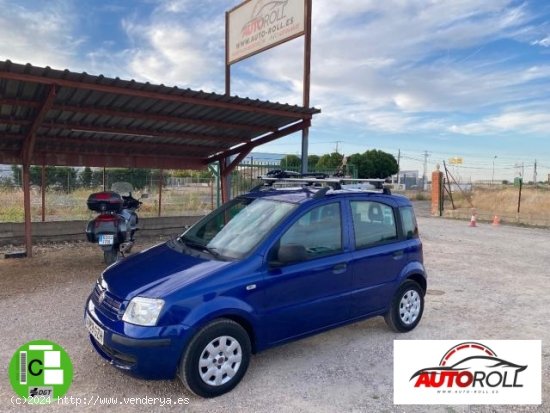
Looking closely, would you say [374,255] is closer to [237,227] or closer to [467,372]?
[467,372]

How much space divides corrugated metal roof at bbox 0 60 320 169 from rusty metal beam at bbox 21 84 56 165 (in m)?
0.02

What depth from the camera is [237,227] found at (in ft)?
13.3

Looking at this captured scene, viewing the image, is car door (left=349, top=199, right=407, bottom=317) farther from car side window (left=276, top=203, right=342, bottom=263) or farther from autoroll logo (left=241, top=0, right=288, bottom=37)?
autoroll logo (left=241, top=0, right=288, bottom=37)

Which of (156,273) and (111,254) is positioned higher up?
(156,273)

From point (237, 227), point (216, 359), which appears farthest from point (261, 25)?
point (216, 359)

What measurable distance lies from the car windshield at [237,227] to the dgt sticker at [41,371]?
5.12ft

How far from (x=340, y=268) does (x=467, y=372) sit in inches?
56.9

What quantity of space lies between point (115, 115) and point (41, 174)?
5116 mm

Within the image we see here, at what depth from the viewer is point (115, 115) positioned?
23.2 ft

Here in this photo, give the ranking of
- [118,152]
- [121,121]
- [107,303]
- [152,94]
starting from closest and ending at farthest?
[107,303], [152,94], [121,121], [118,152]

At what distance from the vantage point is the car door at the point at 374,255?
4191 millimetres

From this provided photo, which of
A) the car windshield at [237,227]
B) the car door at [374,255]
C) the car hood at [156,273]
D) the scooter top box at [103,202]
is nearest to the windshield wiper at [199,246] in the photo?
the car windshield at [237,227]

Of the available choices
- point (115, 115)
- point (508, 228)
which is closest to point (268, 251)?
point (115, 115)

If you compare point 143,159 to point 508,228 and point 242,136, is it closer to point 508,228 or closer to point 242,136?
point 242,136
